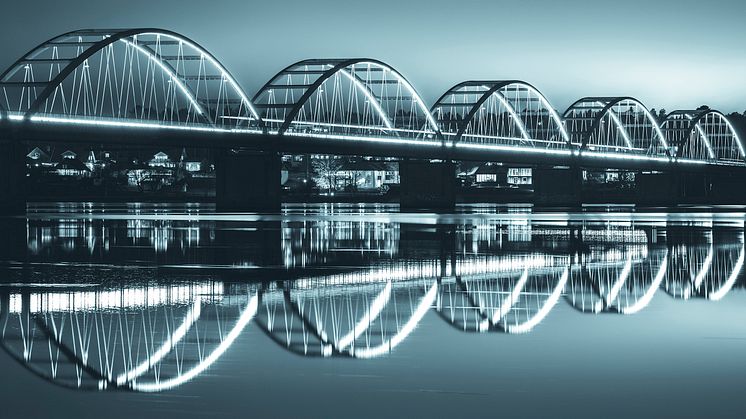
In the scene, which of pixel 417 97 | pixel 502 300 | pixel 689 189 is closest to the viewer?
pixel 502 300

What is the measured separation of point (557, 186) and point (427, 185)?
86.3 ft

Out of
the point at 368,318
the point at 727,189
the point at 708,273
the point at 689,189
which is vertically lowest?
the point at 368,318

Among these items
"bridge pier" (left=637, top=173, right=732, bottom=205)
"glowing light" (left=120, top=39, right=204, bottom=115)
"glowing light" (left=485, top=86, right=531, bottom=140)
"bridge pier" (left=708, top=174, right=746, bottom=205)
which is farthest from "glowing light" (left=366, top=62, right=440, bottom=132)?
"bridge pier" (left=708, top=174, right=746, bottom=205)

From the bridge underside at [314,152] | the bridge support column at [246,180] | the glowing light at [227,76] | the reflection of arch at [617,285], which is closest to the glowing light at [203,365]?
the reflection of arch at [617,285]

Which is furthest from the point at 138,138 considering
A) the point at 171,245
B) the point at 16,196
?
the point at 171,245

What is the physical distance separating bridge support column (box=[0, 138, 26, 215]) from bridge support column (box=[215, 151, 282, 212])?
706 inches

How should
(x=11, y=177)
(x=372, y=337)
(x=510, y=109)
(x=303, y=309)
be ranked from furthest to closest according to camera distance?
(x=510, y=109) < (x=11, y=177) < (x=303, y=309) < (x=372, y=337)

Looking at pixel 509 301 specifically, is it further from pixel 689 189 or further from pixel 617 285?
pixel 689 189

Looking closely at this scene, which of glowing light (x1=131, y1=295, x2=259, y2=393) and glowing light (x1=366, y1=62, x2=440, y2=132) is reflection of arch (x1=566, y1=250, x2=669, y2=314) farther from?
glowing light (x1=366, y1=62, x2=440, y2=132)

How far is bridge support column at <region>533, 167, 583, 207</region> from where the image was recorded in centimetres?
12269

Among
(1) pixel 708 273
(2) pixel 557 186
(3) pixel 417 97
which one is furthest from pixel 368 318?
(2) pixel 557 186

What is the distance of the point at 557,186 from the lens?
12638 centimetres

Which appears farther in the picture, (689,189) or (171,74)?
(689,189)

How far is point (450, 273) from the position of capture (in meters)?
23.4
